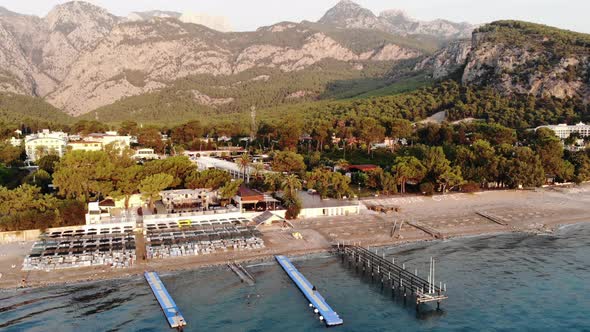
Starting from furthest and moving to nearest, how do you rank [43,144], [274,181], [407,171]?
[43,144] < [407,171] < [274,181]

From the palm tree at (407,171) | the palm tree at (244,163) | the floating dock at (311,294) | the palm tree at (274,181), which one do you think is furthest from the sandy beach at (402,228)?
the palm tree at (244,163)

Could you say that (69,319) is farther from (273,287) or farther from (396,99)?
(396,99)

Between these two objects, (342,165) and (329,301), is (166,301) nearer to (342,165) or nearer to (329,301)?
(329,301)

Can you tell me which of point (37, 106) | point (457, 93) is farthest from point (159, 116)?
point (457, 93)

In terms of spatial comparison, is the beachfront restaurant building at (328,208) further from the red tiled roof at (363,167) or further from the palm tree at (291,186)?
the red tiled roof at (363,167)

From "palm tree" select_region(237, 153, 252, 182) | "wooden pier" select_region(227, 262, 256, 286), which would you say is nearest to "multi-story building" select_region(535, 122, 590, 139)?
"palm tree" select_region(237, 153, 252, 182)

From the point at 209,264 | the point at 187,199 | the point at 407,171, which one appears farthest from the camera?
the point at 407,171

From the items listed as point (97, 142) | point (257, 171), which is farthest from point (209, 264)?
point (97, 142)
